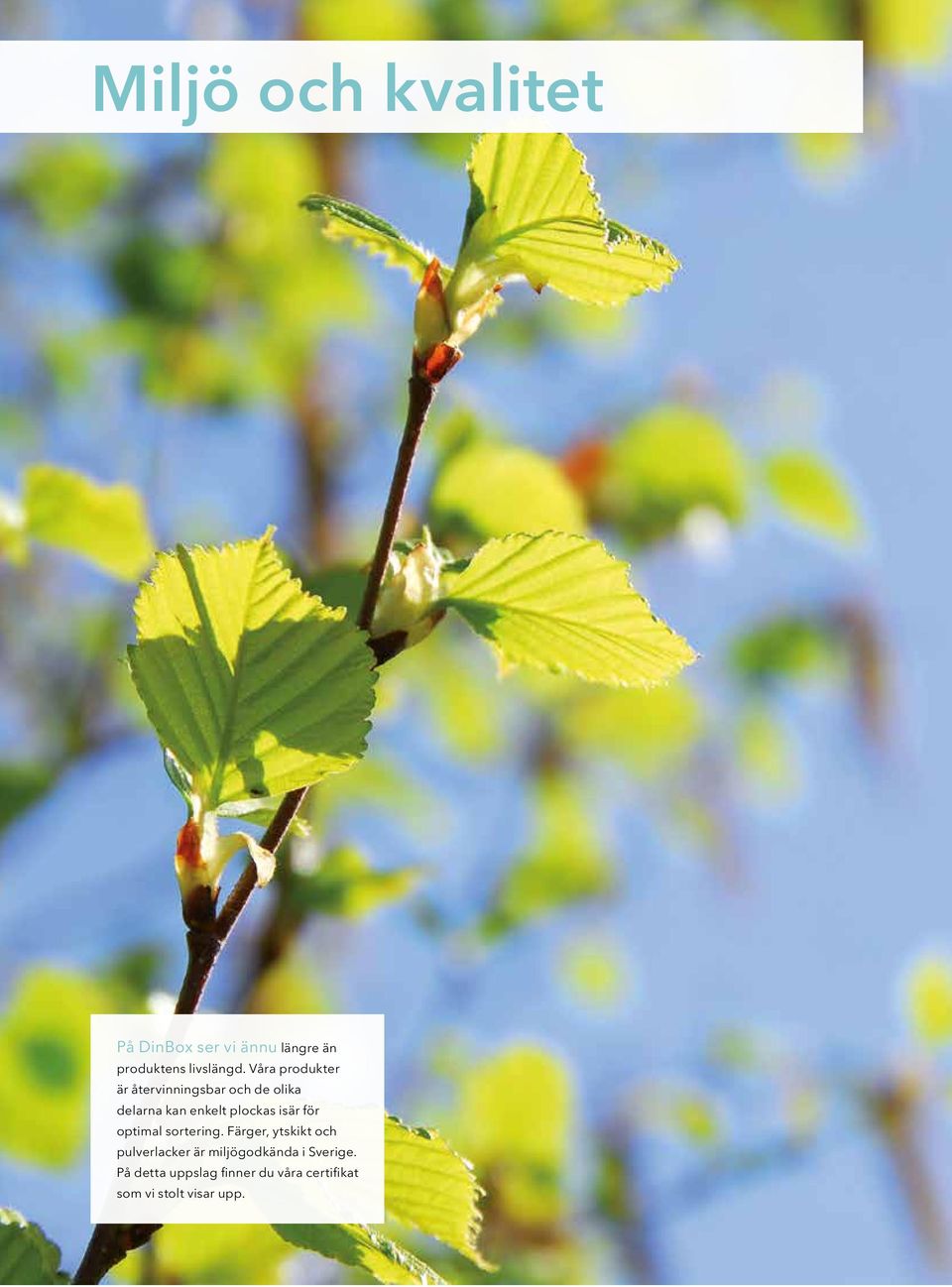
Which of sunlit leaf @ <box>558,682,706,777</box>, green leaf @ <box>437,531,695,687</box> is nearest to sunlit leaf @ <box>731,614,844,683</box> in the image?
sunlit leaf @ <box>558,682,706,777</box>

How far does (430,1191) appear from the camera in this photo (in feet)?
1.02

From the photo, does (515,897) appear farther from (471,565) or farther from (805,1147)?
(471,565)

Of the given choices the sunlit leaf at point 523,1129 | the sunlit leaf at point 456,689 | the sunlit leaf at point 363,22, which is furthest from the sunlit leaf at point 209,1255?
the sunlit leaf at point 363,22

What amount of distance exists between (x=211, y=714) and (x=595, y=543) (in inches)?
3.6

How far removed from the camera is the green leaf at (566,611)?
31cm

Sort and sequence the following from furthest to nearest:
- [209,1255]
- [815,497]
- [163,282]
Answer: [163,282] → [815,497] → [209,1255]

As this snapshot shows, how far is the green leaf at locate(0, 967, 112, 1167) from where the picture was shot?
791 millimetres

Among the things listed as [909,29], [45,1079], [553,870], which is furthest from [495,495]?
[909,29]

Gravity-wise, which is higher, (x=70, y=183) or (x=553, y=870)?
(x=70, y=183)

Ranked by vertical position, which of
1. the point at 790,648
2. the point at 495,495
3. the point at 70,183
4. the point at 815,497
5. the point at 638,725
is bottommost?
the point at 495,495

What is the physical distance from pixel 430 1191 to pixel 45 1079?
583mm

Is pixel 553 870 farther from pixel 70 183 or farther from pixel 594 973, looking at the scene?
pixel 70 183

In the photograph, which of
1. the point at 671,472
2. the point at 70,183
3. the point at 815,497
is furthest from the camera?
the point at 70,183

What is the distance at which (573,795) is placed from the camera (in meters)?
1.92
